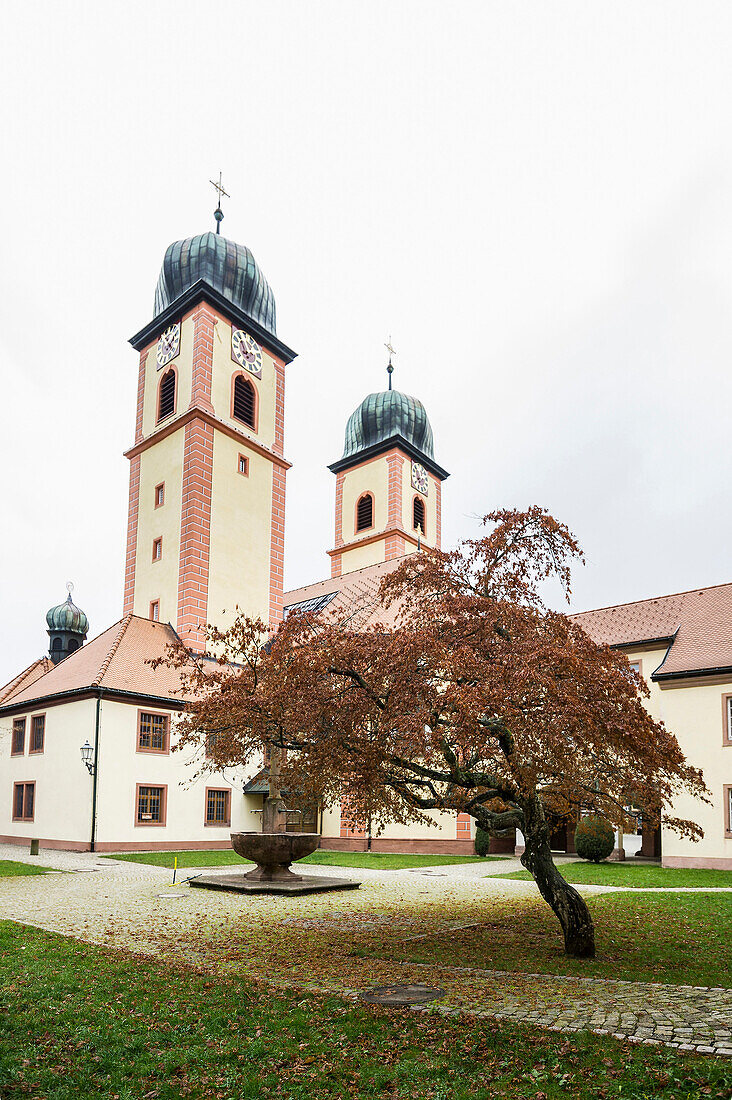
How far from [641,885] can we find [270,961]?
12162mm

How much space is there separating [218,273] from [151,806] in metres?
24.5

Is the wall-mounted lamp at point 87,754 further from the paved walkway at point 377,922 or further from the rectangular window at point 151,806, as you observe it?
the paved walkway at point 377,922

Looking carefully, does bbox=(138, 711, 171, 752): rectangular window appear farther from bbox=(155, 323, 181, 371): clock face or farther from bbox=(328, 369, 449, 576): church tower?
bbox=(328, 369, 449, 576): church tower

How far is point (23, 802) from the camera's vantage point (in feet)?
101

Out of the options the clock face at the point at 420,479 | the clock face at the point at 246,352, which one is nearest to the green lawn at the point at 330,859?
the clock face at the point at 246,352

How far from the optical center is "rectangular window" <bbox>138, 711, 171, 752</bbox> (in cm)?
2898

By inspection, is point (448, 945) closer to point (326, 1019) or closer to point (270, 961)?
point (270, 961)

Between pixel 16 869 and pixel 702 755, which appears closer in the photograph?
pixel 16 869

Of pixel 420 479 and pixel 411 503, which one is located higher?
pixel 420 479

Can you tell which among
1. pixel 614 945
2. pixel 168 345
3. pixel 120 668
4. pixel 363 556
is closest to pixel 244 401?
pixel 168 345

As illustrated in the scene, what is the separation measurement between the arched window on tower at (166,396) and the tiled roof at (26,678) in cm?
1317

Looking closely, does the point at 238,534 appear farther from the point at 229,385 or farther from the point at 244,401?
the point at 229,385

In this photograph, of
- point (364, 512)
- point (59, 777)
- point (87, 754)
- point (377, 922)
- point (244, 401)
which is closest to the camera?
point (377, 922)

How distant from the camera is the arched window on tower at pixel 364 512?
54000mm
